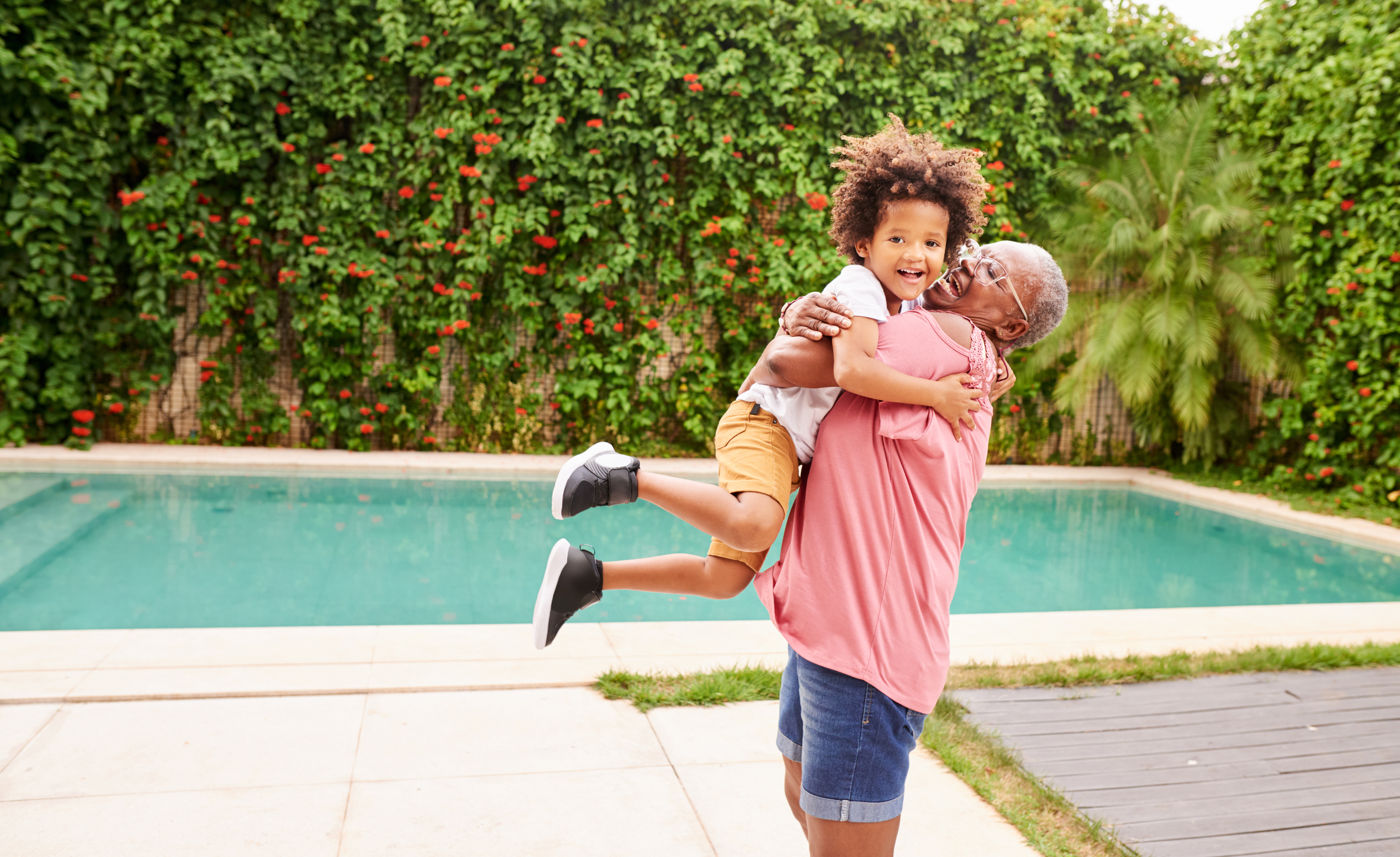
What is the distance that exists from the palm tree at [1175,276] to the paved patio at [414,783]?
663cm

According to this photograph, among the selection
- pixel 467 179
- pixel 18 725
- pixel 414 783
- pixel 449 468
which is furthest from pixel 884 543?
pixel 467 179

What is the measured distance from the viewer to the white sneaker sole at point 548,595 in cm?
179

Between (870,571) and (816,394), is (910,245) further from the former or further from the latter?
(870,571)

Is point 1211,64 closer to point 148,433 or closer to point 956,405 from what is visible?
point 956,405

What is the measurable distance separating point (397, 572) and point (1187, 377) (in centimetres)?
670

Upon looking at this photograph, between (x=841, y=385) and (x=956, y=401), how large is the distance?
184 mm

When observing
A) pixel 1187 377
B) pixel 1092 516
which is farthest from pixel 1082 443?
pixel 1092 516

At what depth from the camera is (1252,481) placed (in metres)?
8.34

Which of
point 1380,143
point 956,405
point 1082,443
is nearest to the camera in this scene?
point 956,405

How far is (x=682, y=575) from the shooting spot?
1.81 m

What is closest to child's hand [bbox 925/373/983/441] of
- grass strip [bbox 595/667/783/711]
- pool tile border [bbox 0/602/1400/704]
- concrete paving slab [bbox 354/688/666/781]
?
concrete paving slab [bbox 354/688/666/781]

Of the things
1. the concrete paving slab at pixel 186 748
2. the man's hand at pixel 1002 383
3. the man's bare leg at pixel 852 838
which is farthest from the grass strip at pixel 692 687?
the man's hand at pixel 1002 383

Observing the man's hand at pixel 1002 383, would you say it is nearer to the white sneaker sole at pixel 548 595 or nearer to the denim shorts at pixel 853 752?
the denim shorts at pixel 853 752

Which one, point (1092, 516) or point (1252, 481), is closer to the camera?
point (1092, 516)
